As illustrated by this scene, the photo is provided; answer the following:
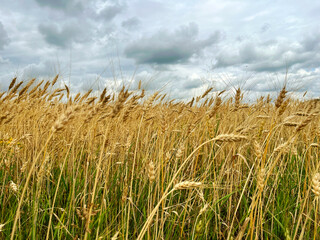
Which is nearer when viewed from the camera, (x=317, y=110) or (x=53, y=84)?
(x=317, y=110)

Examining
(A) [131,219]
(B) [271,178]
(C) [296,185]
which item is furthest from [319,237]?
(A) [131,219]

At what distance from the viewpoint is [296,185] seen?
7.38 ft

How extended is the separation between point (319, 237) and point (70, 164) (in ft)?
6.75

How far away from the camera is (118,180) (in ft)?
7.55

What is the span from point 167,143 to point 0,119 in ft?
5.02

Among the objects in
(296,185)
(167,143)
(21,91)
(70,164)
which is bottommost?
(296,185)

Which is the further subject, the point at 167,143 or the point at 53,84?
the point at 53,84

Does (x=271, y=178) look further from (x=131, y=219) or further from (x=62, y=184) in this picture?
(x=62, y=184)

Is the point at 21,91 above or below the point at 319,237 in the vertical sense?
above

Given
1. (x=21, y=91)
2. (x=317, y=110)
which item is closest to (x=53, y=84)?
(x=21, y=91)

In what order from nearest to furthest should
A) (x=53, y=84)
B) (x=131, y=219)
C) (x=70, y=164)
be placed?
(x=131, y=219) → (x=70, y=164) → (x=53, y=84)

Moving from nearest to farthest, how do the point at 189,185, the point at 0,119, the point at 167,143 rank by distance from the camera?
1. the point at 189,185
2. the point at 0,119
3. the point at 167,143

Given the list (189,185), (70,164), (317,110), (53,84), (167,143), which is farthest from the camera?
(53,84)

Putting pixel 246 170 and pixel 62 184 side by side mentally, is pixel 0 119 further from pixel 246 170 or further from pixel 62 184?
pixel 246 170
